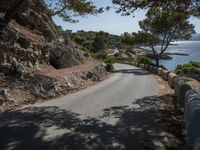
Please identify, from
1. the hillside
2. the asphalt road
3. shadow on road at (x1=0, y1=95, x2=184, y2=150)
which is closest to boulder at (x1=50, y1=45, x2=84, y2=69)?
the hillside

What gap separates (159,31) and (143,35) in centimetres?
437

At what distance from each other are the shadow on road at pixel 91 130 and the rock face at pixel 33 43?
25.6ft

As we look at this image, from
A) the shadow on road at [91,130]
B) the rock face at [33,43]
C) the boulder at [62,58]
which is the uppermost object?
the rock face at [33,43]

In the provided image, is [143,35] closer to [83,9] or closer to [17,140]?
[83,9]

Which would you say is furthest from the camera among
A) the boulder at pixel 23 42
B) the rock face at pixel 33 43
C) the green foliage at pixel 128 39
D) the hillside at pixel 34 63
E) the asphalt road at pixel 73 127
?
the green foliage at pixel 128 39

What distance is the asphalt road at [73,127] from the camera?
8.77m

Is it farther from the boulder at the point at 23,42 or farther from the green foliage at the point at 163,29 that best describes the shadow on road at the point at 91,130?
the green foliage at the point at 163,29

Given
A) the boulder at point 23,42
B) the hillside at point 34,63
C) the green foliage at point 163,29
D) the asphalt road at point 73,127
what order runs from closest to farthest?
1. the asphalt road at point 73,127
2. the hillside at point 34,63
3. the boulder at point 23,42
4. the green foliage at point 163,29

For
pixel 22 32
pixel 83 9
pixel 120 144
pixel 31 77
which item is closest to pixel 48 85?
pixel 31 77

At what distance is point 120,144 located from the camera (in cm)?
894

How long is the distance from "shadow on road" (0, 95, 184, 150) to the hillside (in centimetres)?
292

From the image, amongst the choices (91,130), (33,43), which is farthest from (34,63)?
(91,130)

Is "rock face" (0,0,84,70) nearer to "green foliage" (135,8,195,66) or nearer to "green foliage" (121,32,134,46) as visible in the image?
"green foliage" (135,8,195,66)

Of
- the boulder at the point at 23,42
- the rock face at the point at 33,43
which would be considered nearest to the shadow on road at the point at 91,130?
the rock face at the point at 33,43
